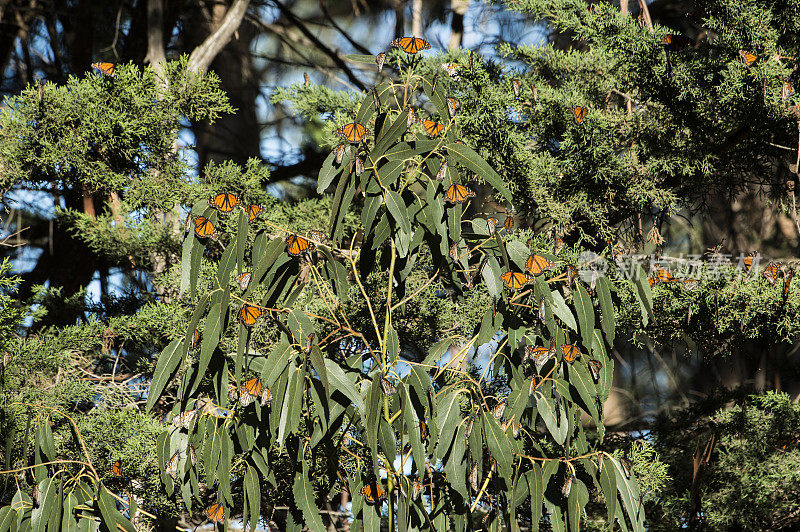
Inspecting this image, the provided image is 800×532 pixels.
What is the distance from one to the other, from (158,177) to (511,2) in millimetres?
1703

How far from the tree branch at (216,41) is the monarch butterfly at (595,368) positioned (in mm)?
2667

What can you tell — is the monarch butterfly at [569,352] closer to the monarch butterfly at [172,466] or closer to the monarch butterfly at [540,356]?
the monarch butterfly at [540,356]

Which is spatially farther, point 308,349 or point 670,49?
point 670,49

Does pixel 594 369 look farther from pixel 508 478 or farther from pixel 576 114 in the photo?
pixel 576 114

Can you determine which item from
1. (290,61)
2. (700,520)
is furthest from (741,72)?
(290,61)

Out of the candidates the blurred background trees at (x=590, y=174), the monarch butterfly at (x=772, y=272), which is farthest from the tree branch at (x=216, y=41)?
the monarch butterfly at (x=772, y=272)

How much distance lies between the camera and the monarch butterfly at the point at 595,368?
1.30 meters

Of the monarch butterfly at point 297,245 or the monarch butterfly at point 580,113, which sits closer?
the monarch butterfly at point 297,245

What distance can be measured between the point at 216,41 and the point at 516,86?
1666 mm

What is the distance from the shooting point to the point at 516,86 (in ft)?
8.50

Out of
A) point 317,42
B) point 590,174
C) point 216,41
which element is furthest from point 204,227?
point 317,42

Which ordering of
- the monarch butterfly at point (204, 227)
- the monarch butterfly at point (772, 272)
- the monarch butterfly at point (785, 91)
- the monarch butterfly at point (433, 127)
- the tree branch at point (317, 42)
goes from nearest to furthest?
the monarch butterfly at point (204, 227) → the monarch butterfly at point (433, 127) → the monarch butterfly at point (785, 91) → the monarch butterfly at point (772, 272) → the tree branch at point (317, 42)

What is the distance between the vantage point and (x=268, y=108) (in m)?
5.17

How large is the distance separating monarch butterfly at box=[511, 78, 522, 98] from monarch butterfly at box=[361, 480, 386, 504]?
1733 millimetres
